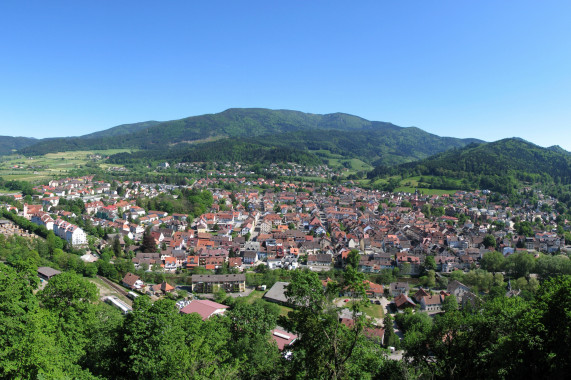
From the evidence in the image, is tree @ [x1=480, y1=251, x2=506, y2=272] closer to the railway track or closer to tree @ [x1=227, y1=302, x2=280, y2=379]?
tree @ [x1=227, y1=302, x2=280, y2=379]

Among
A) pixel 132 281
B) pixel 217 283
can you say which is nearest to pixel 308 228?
pixel 217 283

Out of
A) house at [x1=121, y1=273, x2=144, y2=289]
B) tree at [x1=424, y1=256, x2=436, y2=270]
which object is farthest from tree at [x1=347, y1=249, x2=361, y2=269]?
house at [x1=121, y1=273, x2=144, y2=289]

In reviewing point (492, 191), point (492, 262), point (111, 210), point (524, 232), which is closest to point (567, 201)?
point (492, 191)

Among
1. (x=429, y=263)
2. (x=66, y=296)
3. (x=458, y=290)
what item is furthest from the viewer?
(x=429, y=263)

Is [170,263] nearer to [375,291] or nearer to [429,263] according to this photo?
[375,291]

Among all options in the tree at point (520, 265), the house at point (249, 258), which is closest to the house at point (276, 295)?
the house at point (249, 258)

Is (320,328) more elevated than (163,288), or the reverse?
(320,328)
